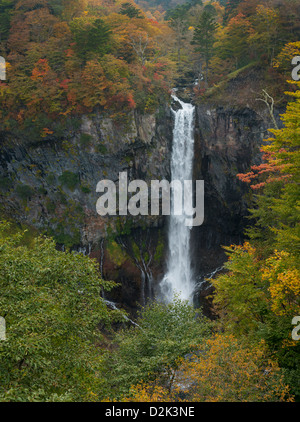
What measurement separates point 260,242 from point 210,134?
1350 centimetres

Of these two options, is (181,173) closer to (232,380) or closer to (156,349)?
(156,349)

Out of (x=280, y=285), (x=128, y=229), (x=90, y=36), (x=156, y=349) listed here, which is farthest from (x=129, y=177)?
(x=280, y=285)

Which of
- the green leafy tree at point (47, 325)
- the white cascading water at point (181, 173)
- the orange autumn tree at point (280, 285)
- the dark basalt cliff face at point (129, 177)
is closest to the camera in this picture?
the green leafy tree at point (47, 325)

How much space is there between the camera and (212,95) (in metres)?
30.7

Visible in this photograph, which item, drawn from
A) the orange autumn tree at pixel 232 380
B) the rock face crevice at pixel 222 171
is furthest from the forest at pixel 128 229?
the rock face crevice at pixel 222 171

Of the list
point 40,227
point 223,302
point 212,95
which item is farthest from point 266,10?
point 40,227

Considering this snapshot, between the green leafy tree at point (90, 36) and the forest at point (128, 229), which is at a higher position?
the green leafy tree at point (90, 36)

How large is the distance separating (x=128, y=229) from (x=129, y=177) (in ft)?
15.1

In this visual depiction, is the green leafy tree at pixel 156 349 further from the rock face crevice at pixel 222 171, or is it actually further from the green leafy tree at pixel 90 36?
the green leafy tree at pixel 90 36

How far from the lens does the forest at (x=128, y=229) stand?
973 centimetres

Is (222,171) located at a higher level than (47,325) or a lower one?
higher

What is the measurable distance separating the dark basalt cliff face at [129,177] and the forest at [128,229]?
265 mm

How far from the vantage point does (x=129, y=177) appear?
96.8 ft

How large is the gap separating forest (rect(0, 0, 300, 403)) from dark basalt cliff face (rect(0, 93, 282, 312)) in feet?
0.87
